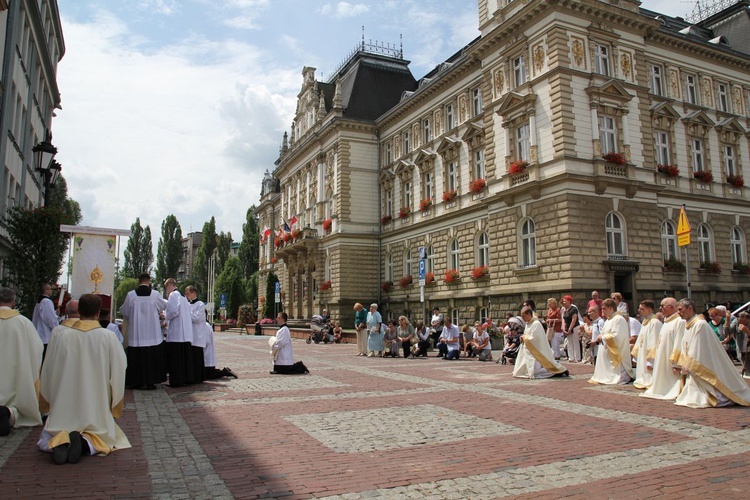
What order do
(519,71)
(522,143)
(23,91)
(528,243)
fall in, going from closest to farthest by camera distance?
(23,91)
(528,243)
(522,143)
(519,71)

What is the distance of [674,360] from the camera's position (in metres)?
10.8

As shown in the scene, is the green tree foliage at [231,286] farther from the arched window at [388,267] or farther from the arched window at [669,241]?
the arched window at [669,241]

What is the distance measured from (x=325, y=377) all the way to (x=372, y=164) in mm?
32140

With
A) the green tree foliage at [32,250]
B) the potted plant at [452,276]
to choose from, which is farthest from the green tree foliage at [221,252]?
the green tree foliage at [32,250]

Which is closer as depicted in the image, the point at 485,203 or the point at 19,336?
the point at 19,336

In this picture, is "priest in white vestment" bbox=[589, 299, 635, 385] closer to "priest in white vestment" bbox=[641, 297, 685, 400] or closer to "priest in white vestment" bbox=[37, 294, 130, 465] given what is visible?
"priest in white vestment" bbox=[641, 297, 685, 400]

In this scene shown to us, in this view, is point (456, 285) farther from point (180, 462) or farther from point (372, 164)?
point (180, 462)

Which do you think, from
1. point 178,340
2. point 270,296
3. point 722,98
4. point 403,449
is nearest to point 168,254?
point 270,296

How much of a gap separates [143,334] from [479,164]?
2435 cm

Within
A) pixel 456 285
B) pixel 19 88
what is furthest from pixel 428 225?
pixel 19 88

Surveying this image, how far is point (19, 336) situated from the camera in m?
8.33

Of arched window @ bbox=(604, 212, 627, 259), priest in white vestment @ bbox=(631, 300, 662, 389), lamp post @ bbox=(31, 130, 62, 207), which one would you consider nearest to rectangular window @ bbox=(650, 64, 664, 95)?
arched window @ bbox=(604, 212, 627, 259)

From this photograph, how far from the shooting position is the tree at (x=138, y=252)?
10356 centimetres

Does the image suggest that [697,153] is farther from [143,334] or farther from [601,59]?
[143,334]
